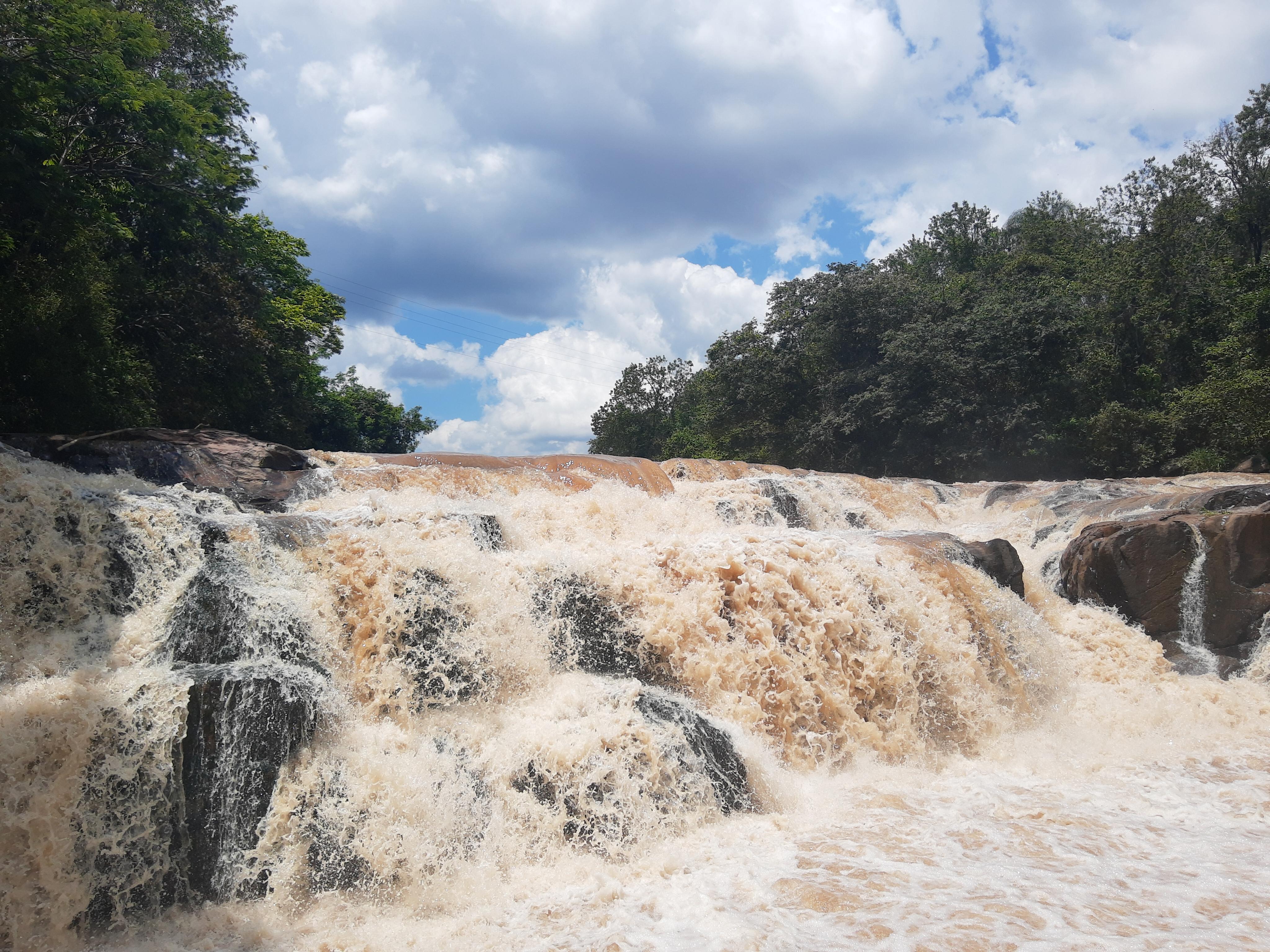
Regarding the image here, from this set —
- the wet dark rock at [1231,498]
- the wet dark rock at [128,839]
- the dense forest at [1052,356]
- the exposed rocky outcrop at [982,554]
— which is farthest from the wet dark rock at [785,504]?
the dense forest at [1052,356]

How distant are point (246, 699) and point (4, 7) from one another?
8.70 m

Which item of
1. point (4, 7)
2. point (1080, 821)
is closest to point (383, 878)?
point (1080, 821)

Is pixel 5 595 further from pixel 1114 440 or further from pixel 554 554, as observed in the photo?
pixel 1114 440

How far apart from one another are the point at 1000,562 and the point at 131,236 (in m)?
12.0

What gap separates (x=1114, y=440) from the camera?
1922 cm

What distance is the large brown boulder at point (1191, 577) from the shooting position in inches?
271

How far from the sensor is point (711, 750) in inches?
179

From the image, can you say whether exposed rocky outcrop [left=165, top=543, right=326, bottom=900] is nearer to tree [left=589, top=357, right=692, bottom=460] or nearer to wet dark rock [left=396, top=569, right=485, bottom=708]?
wet dark rock [left=396, top=569, right=485, bottom=708]

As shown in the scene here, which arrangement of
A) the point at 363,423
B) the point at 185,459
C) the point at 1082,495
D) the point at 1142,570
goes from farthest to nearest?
the point at 363,423 → the point at 1082,495 → the point at 185,459 → the point at 1142,570

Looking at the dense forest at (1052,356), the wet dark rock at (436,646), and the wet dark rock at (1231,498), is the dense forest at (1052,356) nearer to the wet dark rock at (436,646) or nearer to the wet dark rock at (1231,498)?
the wet dark rock at (1231,498)

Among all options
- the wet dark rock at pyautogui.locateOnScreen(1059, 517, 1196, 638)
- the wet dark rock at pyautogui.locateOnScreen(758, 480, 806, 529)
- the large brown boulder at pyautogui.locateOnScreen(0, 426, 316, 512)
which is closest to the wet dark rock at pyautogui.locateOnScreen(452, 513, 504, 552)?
the large brown boulder at pyautogui.locateOnScreen(0, 426, 316, 512)

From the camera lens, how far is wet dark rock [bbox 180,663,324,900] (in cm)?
348

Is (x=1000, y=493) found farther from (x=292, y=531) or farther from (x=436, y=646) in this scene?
(x=292, y=531)

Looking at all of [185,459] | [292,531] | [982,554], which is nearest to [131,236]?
[185,459]
